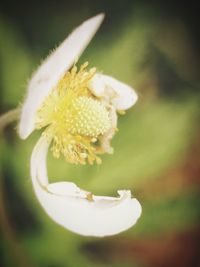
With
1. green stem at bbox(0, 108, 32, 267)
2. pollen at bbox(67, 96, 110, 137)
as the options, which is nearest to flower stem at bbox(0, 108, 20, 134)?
green stem at bbox(0, 108, 32, 267)

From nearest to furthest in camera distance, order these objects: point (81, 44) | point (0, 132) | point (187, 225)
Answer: point (81, 44) → point (0, 132) → point (187, 225)

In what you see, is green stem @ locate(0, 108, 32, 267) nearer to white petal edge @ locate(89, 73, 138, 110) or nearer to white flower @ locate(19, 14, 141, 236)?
white flower @ locate(19, 14, 141, 236)

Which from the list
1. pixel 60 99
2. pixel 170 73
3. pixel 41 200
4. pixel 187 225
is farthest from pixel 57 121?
pixel 187 225

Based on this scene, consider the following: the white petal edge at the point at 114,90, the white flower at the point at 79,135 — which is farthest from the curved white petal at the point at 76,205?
the white petal edge at the point at 114,90

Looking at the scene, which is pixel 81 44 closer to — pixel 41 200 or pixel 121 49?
pixel 121 49

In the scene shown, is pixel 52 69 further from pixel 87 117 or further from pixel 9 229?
pixel 9 229

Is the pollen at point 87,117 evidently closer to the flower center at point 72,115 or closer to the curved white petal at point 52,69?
the flower center at point 72,115
